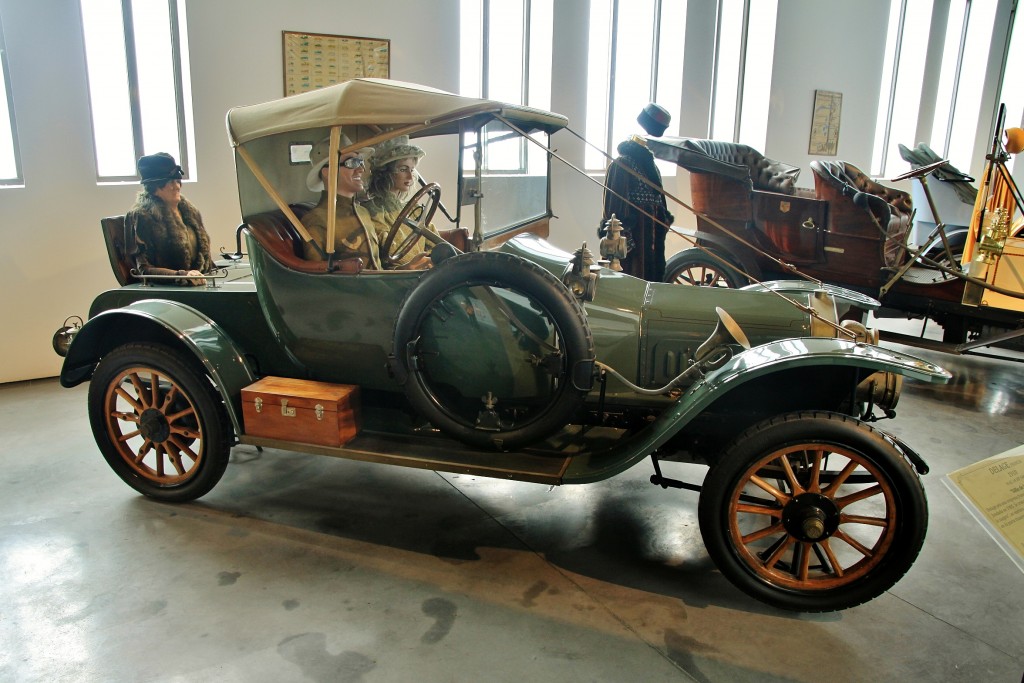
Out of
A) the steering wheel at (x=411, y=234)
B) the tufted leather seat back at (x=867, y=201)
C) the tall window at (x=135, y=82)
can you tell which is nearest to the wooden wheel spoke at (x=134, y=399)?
the steering wheel at (x=411, y=234)

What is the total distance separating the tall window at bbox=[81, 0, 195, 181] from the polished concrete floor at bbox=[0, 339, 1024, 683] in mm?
2754

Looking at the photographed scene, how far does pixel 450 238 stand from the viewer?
3.45 meters

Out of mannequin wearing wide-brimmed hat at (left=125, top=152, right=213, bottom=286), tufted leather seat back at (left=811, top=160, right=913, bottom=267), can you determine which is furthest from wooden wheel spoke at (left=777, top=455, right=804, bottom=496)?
tufted leather seat back at (left=811, top=160, right=913, bottom=267)

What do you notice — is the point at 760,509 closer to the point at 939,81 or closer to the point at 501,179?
the point at 501,179

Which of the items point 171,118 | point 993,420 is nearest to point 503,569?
point 993,420

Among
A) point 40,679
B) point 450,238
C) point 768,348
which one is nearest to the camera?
point 40,679

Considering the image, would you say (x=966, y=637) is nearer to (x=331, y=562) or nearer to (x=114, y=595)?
(x=331, y=562)

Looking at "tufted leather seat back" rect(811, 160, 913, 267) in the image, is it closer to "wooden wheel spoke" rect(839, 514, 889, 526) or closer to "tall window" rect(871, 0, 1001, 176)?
"wooden wheel spoke" rect(839, 514, 889, 526)

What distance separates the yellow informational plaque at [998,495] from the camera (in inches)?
60.0

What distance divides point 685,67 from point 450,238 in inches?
242

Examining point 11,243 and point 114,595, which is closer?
point 114,595

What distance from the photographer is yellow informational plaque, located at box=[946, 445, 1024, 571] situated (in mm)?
1524

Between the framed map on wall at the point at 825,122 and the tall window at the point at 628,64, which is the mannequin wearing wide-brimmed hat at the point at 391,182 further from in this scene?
the framed map on wall at the point at 825,122

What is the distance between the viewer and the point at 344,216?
3.21 metres
